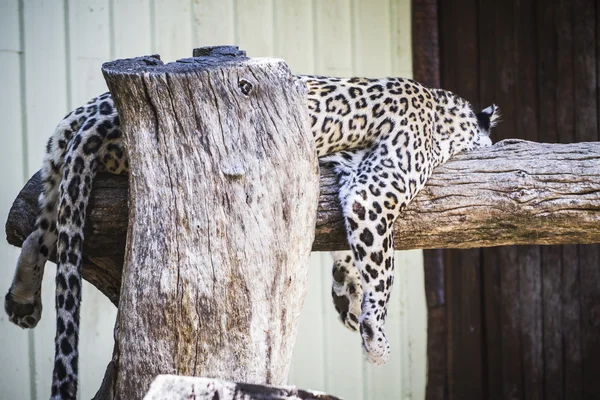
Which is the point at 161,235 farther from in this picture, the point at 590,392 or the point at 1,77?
the point at 590,392

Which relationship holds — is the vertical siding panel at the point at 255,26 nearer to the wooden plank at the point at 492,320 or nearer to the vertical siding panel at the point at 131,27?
the vertical siding panel at the point at 131,27

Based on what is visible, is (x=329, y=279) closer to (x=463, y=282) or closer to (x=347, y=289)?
(x=463, y=282)

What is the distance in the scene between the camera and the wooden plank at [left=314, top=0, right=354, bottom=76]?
20.5 feet

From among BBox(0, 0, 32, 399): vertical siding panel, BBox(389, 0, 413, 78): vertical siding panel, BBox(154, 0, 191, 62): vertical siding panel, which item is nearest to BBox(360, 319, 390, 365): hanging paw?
BBox(0, 0, 32, 399): vertical siding panel

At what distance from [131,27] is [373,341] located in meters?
2.80

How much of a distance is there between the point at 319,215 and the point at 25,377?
7.96 feet

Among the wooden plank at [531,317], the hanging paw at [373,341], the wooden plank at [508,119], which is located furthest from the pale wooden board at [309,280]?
the hanging paw at [373,341]

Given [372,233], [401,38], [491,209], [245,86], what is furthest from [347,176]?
[401,38]

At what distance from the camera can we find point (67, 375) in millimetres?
2963

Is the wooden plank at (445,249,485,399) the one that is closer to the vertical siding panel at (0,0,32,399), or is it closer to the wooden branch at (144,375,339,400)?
the vertical siding panel at (0,0,32,399)

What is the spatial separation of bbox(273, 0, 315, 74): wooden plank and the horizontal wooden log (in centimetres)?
254

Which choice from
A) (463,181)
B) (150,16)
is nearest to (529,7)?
(150,16)

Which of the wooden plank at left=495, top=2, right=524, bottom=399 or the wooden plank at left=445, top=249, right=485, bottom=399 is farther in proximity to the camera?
the wooden plank at left=445, top=249, right=485, bottom=399

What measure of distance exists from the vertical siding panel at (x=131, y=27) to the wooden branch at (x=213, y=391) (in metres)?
3.46
